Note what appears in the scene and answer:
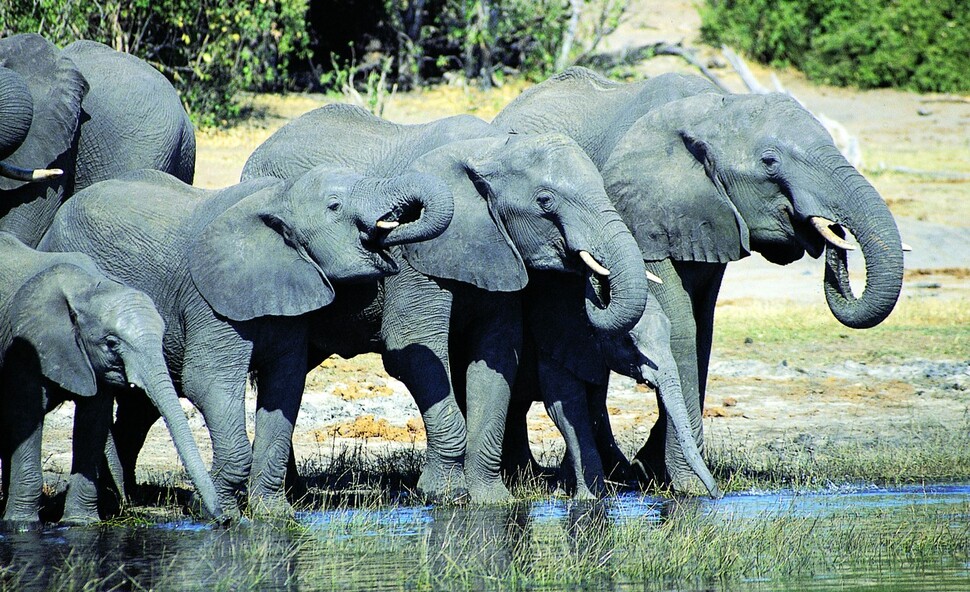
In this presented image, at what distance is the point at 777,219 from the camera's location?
9609 mm

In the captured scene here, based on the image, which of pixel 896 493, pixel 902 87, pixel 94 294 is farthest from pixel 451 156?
pixel 902 87

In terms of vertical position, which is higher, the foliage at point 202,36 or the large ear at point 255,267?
the foliage at point 202,36


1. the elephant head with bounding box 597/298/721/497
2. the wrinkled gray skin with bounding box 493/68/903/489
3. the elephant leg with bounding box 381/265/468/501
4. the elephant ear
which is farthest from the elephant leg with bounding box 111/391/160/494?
the wrinkled gray skin with bounding box 493/68/903/489

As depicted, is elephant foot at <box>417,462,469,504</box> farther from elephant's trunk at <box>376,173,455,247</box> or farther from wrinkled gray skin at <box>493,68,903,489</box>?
elephant's trunk at <box>376,173,455,247</box>

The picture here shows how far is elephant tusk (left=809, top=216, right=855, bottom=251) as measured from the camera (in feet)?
30.1

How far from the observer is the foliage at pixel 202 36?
21203 mm

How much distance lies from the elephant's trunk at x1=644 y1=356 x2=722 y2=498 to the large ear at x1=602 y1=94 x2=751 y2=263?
843 millimetres

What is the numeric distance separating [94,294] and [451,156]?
2377mm

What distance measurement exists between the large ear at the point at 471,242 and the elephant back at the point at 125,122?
2806 millimetres

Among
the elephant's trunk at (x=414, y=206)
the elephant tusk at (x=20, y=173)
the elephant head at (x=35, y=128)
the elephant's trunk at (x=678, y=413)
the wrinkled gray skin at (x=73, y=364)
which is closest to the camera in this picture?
the wrinkled gray skin at (x=73, y=364)

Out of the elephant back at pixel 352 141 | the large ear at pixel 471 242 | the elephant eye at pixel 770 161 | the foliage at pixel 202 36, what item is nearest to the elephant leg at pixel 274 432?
the large ear at pixel 471 242

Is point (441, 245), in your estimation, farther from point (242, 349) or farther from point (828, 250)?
point (828, 250)

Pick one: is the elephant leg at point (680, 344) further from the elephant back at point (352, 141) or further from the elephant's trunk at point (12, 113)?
the elephant's trunk at point (12, 113)

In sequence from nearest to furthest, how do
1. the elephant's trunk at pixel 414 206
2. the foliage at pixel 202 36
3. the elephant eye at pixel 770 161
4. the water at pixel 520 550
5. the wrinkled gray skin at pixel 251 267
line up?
the water at pixel 520 550 < the elephant's trunk at pixel 414 206 < the wrinkled gray skin at pixel 251 267 < the elephant eye at pixel 770 161 < the foliage at pixel 202 36
